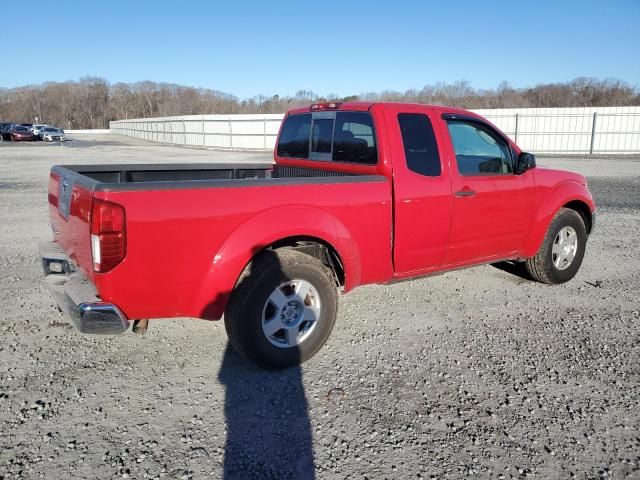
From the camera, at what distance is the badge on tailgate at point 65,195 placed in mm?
3539

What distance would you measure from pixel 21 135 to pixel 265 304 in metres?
51.9

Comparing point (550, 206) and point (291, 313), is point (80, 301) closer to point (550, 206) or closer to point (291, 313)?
point (291, 313)

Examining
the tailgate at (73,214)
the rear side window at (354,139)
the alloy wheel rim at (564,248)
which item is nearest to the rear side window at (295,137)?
the rear side window at (354,139)

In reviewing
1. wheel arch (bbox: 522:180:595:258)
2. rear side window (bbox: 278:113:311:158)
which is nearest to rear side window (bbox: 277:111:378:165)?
rear side window (bbox: 278:113:311:158)

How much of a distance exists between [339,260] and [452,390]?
49.6 inches

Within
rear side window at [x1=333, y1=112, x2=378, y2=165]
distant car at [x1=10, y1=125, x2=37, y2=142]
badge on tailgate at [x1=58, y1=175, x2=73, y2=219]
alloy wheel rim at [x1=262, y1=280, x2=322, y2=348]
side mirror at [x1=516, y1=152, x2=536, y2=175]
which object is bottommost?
alloy wheel rim at [x1=262, y1=280, x2=322, y2=348]

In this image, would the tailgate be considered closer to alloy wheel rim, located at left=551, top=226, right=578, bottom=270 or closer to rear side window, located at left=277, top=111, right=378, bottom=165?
rear side window, located at left=277, top=111, right=378, bottom=165

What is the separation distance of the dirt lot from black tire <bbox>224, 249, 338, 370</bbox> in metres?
0.16

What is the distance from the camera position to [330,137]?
4.82 meters

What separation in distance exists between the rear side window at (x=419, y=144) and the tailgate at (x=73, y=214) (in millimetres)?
2491

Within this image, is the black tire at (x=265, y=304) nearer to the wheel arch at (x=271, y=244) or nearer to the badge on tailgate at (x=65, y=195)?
the wheel arch at (x=271, y=244)

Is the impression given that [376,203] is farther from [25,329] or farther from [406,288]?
[25,329]

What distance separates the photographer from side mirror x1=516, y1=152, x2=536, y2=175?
488 cm

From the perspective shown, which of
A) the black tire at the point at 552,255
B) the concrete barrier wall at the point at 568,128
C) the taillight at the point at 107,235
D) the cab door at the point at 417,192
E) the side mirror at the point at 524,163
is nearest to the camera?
the taillight at the point at 107,235
